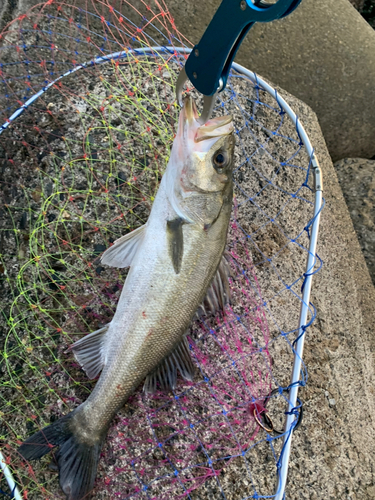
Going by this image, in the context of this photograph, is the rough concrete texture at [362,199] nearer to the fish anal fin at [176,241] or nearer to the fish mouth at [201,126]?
the fish mouth at [201,126]

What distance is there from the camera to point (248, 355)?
2.34m

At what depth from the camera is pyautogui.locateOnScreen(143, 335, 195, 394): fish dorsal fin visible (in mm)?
1963

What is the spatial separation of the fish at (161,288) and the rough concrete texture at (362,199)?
2045 mm

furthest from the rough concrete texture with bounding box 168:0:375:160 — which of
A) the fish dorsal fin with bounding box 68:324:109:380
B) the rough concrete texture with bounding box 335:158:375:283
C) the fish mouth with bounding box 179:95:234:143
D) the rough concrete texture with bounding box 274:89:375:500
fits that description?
the fish dorsal fin with bounding box 68:324:109:380

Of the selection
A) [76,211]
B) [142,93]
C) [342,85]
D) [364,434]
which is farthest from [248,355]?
[342,85]

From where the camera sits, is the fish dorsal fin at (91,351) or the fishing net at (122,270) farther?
the fishing net at (122,270)

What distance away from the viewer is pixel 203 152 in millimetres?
1846

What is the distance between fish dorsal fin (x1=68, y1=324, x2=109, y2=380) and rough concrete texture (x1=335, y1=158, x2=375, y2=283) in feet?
8.41

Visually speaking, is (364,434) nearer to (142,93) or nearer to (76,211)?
(76,211)

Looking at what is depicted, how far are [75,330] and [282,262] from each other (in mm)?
1403

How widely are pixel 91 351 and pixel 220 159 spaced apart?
3.86 ft

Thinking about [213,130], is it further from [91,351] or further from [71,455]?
[71,455]

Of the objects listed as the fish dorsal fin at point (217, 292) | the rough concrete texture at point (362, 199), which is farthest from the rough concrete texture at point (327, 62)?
the fish dorsal fin at point (217, 292)

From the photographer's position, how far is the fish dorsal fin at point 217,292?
78.2 inches
